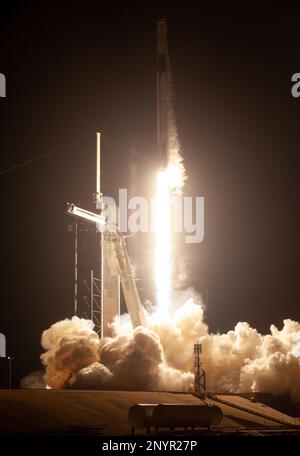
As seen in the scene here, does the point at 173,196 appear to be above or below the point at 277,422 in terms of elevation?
above

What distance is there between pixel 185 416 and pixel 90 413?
637cm

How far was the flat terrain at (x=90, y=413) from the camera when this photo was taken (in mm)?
62094

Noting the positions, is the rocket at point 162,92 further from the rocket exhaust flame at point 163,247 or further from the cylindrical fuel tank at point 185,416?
the cylindrical fuel tank at point 185,416

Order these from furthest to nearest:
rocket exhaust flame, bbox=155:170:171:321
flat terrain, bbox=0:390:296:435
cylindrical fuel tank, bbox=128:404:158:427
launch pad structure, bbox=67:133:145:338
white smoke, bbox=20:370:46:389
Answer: white smoke, bbox=20:370:46:389, launch pad structure, bbox=67:133:145:338, rocket exhaust flame, bbox=155:170:171:321, cylindrical fuel tank, bbox=128:404:158:427, flat terrain, bbox=0:390:296:435

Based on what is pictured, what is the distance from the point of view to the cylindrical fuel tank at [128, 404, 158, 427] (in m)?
64.2

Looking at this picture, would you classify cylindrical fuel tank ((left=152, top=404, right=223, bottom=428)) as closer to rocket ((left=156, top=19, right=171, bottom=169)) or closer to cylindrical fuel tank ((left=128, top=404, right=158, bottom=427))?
cylindrical fuel tank ((left=128, top=404, right=158, bottom=427))

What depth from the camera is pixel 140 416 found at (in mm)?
64188

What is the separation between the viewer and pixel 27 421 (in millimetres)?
62594

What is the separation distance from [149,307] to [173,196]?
11.9m

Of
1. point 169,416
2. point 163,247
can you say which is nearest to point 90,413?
point 169,416

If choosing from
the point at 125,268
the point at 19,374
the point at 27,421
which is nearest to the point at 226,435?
the point at 27,421

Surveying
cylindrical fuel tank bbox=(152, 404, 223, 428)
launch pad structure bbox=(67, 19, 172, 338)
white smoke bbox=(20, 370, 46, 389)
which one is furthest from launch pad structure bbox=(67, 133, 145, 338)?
cylindrical fuel tank bbox=(152, 404, 223, 428)

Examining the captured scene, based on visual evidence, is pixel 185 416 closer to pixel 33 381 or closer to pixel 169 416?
pixel 169 416
